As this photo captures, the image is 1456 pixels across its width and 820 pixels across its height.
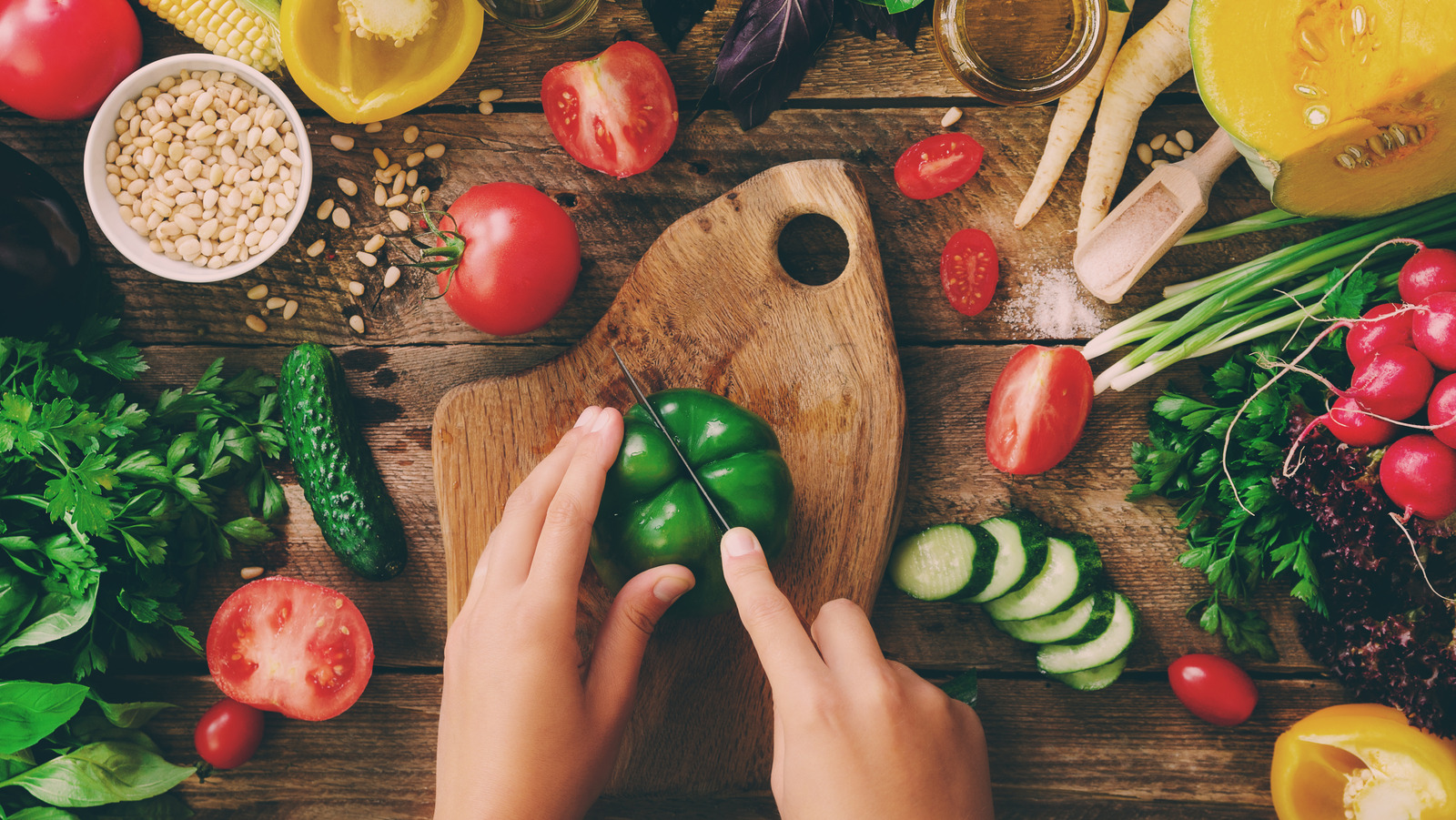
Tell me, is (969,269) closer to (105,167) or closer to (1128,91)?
(1128,91)

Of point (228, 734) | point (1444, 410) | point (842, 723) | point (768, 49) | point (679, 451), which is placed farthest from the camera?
point (228, 734)

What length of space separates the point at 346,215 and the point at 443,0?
50 centimetres

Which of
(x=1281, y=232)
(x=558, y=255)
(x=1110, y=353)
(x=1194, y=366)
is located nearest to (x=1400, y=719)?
(x=1194, y=366)

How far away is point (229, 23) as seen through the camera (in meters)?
1.60

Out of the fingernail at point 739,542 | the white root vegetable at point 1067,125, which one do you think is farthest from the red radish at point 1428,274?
the fingernail at point 739,542

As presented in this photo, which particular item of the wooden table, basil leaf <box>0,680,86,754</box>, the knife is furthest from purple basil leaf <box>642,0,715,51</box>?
basil leaf <box>0,680,86,754</box>

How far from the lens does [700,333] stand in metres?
1.63

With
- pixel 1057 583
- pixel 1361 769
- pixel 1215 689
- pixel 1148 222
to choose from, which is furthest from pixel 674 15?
pixel 1361 769

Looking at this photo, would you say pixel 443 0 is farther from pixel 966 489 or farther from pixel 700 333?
pixel 966 489

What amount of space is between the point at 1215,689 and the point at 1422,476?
571 mm

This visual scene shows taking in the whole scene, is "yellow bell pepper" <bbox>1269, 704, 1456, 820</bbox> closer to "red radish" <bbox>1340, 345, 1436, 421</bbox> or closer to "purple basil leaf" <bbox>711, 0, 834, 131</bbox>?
"red radish" <bbox>1340, 345, 1436, 421</bbox>

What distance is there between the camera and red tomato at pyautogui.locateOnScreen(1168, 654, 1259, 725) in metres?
1.62

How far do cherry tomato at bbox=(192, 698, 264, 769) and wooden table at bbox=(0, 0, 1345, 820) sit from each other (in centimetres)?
6

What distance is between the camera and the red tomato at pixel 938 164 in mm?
1590
